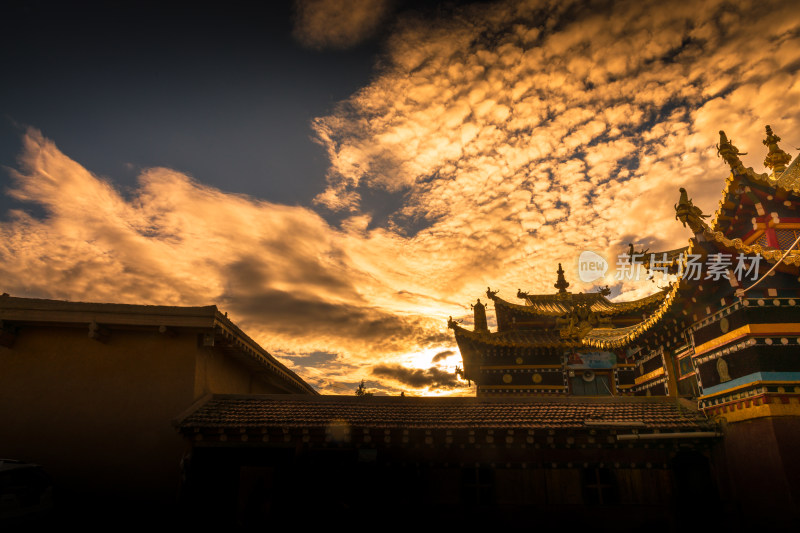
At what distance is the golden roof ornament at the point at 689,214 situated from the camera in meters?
10.8

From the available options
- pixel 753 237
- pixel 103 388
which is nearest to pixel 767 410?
pixel 753 237

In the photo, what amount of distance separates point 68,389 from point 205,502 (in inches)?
202

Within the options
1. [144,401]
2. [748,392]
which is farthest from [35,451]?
[748,392]

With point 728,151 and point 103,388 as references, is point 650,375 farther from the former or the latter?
point 103,388

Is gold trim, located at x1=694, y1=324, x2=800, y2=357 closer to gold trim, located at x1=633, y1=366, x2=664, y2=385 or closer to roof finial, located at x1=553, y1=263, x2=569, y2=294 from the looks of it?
gold trim, located at x1=633, y1=366, x2=664, y2=385

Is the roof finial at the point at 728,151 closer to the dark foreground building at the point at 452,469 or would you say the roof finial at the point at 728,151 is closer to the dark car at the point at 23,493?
the dark foreground building at the point at 452,469

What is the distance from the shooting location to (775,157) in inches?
479

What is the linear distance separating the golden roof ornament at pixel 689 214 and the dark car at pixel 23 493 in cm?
1572

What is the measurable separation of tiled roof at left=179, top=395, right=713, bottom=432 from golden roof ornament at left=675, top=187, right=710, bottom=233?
4.66 metres

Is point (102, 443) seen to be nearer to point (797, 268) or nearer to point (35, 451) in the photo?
point (35, 451)

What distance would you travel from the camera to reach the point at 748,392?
9.91 m

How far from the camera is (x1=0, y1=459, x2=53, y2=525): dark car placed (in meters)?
9.29

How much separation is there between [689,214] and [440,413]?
7790 mm

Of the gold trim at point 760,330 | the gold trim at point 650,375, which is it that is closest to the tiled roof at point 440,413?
the gold trim at point 650,375
